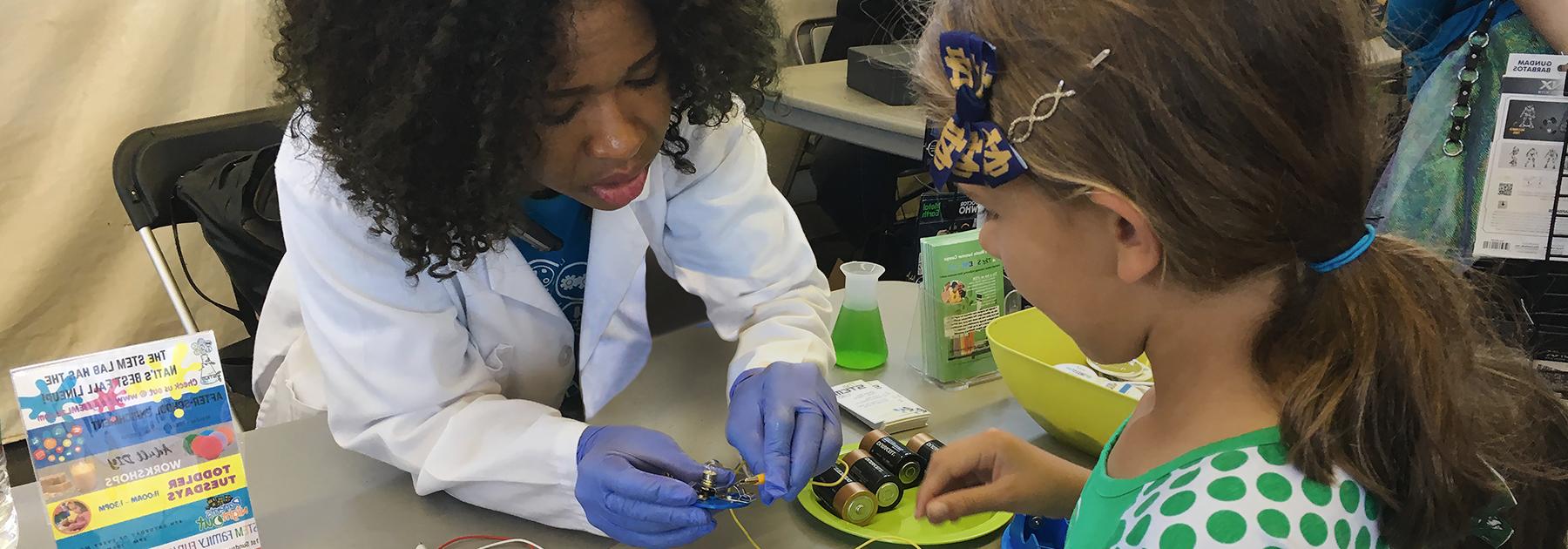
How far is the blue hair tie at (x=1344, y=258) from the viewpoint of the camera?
0.69 metres

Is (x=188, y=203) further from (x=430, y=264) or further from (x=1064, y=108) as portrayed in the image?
(x=1064, y=108)

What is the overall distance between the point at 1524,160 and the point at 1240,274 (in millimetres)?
923

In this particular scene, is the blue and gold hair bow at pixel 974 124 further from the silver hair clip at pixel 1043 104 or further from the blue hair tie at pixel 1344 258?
the blue hair tie at pixel 1344 258

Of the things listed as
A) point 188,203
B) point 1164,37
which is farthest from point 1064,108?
point 188,203

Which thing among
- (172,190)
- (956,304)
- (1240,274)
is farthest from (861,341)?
(172,190)

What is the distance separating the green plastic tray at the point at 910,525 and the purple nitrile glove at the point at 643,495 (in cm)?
9

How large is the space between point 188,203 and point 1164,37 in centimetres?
144

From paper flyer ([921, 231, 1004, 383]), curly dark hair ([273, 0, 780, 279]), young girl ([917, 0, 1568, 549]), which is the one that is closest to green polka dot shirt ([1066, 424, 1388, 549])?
young girl ([917, 0, 1568, 549])

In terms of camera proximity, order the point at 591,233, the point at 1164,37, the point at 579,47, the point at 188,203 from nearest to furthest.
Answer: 1. the point at 1164,37
2. the point at 579,47
3. the point at 591,233
4. the point at 188,203

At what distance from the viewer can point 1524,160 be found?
135 cm

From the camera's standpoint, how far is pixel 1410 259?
735 mm

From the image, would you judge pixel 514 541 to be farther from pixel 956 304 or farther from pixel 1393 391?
pixel 1393 391

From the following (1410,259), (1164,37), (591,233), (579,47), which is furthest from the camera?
(591,233)

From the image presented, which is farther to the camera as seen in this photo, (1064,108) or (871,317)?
(871,317)
